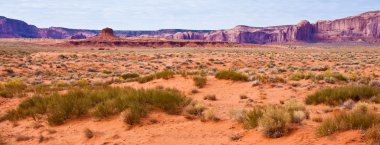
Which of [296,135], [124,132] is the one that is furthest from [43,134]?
[296,135]

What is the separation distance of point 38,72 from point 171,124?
84.6 ft

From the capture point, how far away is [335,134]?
6461 millimetres

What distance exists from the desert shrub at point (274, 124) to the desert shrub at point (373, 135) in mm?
1645

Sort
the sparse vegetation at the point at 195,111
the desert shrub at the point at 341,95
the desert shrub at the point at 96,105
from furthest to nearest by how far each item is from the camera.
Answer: the desert shrub at the point at 341,95 → the desert shrub at the point at 96,105 → the sparse vegetation at the point at 195,111

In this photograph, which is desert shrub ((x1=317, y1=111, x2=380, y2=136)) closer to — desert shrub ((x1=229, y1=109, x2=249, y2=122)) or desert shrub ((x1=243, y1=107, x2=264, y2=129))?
desert shrub ((x1=243, y1=107, x2=264, y2=129))

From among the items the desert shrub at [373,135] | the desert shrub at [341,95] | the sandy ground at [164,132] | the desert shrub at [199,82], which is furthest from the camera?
the desert shrub at [199,82]

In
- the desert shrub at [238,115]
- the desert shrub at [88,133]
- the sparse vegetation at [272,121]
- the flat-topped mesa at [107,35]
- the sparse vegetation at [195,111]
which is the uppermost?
the flat-topped mesa at [107,35]

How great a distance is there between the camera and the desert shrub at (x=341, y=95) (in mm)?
11820

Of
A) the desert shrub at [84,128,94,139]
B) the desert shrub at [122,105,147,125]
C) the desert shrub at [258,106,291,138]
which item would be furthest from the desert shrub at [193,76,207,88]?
the desert shrub at [258,106,291,138]

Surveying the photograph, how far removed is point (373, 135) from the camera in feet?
19.0

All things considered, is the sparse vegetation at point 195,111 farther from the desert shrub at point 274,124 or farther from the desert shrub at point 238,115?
the desert shrub at point 274,124

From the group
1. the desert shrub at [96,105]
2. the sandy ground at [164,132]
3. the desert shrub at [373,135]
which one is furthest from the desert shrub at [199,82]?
the desert shrub at [373,135]

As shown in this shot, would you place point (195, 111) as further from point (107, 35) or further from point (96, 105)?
point (107, 35)

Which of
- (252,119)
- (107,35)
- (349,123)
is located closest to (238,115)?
(252,119)
